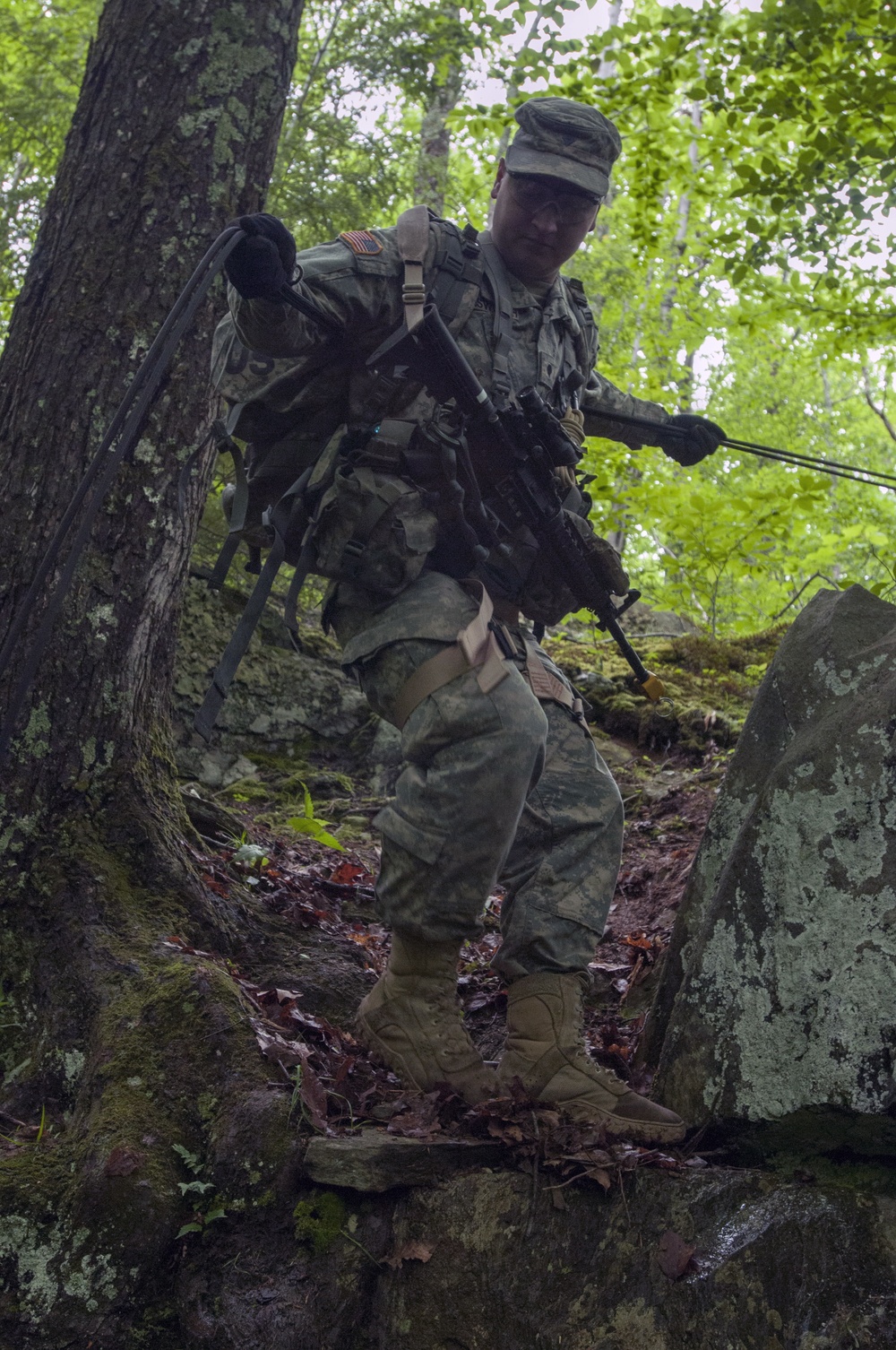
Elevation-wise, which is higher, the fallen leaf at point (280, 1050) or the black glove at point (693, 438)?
the black glove at point (693, 438)

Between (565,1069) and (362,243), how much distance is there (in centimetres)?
261

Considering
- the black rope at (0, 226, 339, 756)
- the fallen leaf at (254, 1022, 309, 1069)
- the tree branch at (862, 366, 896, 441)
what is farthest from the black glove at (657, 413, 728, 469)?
the tree branch at (862, 366, 896, 441)

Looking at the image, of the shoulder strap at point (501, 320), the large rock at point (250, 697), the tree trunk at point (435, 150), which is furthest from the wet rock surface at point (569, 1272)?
the tree trunk at point (435, 150)

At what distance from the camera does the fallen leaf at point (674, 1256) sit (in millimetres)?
2471

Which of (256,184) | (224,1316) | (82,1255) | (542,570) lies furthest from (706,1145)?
(256,184)

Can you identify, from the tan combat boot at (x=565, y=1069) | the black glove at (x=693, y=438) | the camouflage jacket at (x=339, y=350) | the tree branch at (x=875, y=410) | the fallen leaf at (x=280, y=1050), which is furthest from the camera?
the tree branch at (x=875, y=410)

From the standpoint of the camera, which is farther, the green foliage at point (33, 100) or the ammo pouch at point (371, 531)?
the green foliage at point (33, 100)

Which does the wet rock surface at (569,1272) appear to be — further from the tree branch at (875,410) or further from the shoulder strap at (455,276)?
the tree branch at (875,410)

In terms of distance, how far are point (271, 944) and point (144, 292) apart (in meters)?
2.50

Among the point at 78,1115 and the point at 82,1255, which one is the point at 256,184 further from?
the point at 82,1255

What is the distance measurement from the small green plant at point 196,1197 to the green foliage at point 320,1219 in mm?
204

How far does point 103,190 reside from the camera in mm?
4016

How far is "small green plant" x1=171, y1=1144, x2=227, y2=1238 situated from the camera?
8.91 ft

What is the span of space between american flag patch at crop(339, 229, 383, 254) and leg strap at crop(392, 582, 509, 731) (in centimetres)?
122
